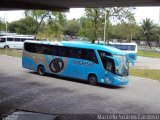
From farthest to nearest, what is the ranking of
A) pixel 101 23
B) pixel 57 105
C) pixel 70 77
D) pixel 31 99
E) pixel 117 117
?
pixel 101 23
pixel 70 77
pixel 31 99
pixel 57 105
pixel 117 117

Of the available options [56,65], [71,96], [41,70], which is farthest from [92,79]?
[41,70]

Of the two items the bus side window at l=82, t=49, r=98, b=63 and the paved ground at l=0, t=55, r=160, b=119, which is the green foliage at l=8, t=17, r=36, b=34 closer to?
the paved ground at l=0, t=55, r=160, b=119

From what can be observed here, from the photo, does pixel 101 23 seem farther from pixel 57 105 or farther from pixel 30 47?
pixel 57 105

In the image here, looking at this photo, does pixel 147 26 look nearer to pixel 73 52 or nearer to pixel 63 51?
pixel 63 51

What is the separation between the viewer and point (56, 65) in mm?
25766

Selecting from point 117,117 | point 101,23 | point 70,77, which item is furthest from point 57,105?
point 101,23

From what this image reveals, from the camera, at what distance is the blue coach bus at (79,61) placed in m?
22.1

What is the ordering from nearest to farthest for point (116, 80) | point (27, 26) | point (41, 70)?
point (116, 80), point (41, 70), point (27, 26)

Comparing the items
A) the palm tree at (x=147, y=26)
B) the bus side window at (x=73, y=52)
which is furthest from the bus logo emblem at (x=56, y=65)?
the palm tree at (x=147, y=26)

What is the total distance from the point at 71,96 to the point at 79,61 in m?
5.35

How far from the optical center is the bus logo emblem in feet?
83.4

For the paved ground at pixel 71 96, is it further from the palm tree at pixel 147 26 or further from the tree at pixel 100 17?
the palm tree at pixel 147 26

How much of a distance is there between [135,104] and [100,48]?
246 inches

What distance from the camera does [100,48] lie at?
2264 cm
